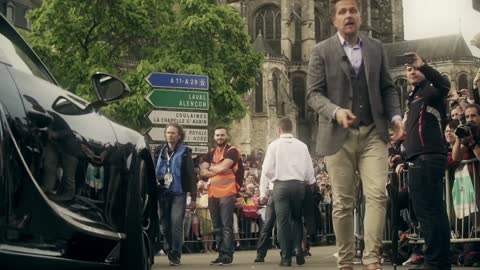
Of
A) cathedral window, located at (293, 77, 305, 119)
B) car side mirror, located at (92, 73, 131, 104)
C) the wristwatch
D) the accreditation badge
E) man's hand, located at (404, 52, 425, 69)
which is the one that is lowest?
the accreditation badge

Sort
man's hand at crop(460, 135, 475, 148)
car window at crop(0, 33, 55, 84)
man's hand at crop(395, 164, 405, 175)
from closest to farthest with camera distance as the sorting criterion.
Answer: car window at crop(0, 33, 55, 84)
man's hand at crop(460, 135, 475, 148)
man's hand at crop(395, 164, 405, 175)

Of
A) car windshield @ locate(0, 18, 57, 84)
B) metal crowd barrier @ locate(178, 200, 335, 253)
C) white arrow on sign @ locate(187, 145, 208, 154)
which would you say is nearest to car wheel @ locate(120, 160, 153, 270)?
car windshield @ locate(0, 18, 57, 84)

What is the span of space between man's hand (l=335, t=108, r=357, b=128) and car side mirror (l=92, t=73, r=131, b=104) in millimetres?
1793

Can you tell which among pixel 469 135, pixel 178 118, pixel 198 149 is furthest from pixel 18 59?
pixel 198 149

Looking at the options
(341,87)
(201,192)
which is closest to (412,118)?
(341,87)

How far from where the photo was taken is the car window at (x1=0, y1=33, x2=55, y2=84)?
402 cm

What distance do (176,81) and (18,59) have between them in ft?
47.1

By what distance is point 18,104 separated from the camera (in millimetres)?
3676

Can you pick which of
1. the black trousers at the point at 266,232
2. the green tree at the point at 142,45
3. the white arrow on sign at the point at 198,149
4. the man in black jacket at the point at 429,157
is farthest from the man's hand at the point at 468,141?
the green tree at the point at 142,45

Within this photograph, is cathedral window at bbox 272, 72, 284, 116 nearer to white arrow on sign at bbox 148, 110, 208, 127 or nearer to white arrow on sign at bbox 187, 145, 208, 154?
white arrow on sign at bbox 148, 110, 208, 127

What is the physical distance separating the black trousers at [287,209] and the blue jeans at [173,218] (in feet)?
5.15

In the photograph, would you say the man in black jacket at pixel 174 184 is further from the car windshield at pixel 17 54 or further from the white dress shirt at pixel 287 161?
the car windshield at pixel 17 54

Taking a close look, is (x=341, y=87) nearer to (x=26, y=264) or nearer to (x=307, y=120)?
(x=26, y=264)

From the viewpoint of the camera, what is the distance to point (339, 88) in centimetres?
675
